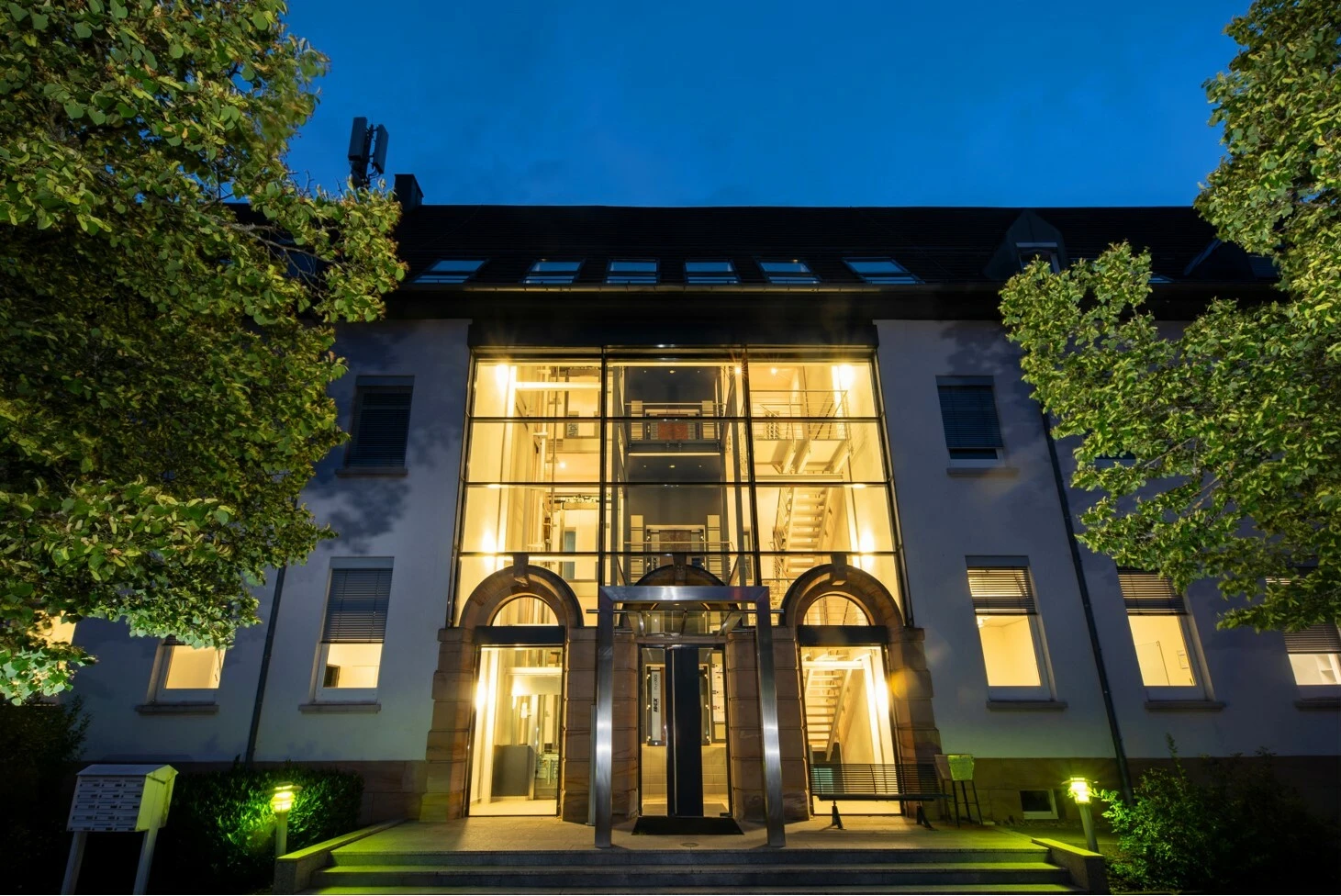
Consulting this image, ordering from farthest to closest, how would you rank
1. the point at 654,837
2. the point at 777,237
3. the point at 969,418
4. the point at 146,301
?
the point at 777,237, the point at 969,418, the point at 654,837, the point at 146,301

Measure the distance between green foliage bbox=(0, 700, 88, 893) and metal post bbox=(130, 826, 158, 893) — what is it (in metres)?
1.74

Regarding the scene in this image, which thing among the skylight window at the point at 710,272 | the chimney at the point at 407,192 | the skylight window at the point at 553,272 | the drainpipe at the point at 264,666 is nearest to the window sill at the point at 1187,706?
the skylight window at the point at 710,272

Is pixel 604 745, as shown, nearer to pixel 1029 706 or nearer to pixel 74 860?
pixel 74 860

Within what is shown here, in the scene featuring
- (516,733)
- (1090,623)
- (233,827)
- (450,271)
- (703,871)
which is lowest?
(703,871)

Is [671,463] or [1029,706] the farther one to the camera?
[671,463]

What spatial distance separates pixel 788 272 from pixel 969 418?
18.9 ft

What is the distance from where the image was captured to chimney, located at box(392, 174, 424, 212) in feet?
71.3

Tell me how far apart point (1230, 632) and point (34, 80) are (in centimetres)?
1846

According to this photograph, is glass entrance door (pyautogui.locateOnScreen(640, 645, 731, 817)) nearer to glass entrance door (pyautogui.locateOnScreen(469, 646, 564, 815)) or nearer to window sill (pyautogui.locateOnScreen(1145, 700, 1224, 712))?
glass entrance door (pyautogui.locateOnScreen(469, 646, 564, 815))

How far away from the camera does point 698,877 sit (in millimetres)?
8750

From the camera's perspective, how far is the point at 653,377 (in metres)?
16.5

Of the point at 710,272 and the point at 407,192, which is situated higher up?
the point at 407,192

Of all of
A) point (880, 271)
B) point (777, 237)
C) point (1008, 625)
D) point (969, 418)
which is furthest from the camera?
point (777, 237)

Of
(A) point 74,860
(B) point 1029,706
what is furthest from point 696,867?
(A) point 74,860
